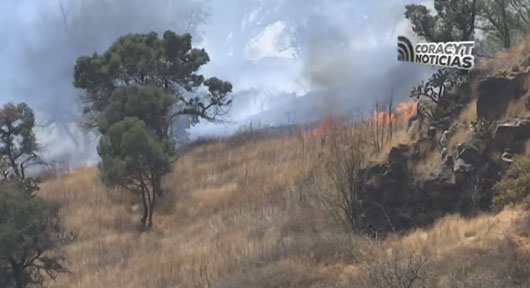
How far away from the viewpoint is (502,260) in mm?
10875

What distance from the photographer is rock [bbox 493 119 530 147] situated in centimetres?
1411

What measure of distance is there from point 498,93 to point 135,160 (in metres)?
15.7

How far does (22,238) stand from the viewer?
55.7 ft

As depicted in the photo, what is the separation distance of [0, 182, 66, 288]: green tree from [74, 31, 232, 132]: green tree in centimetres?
2072

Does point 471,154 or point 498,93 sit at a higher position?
point 498,93

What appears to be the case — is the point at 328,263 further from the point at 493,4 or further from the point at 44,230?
the point at 493,4

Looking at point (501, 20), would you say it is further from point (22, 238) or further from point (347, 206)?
point (22, 238)

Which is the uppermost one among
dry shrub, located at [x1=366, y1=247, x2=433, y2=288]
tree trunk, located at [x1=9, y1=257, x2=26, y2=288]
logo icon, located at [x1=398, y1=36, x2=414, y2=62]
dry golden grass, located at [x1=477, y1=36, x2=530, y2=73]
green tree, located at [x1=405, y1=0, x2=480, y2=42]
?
green tree, located at [x1=405, y1=0, x2=480, y2=42]

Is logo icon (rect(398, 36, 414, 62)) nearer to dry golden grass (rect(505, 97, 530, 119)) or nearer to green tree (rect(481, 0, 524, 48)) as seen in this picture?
dry golden grass (rect(505, 97, 530, 119))

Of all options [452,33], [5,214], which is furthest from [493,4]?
[5,214]

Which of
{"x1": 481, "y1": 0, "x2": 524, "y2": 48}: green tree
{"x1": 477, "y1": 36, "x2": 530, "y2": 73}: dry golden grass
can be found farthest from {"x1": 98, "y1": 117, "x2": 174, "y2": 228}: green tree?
{"x1": 477, "y1": 36, "x2": 530, "y2": 73}: dry golden grass

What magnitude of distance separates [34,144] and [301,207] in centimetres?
2375

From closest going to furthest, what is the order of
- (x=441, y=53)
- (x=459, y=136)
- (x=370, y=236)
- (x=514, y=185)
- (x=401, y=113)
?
(x=514, y=185)
(x=459, y=136)
(x=370, y=236)
(x=441, y=53)
(x=401, y=113)

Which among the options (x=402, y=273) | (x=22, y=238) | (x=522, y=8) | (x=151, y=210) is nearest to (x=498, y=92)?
(x=402, y=273)
